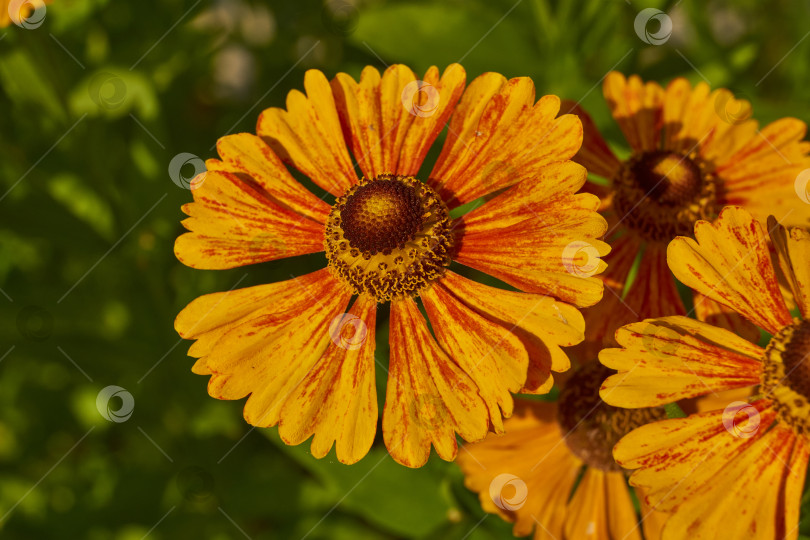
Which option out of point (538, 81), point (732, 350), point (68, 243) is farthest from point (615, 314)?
point (68, 243)

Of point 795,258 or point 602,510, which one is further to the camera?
point 602,510

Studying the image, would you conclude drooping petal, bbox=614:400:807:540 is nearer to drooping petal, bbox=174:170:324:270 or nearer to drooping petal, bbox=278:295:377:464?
drooping petal, bbox=278:295:377:464

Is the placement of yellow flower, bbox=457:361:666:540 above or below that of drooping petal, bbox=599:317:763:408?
below

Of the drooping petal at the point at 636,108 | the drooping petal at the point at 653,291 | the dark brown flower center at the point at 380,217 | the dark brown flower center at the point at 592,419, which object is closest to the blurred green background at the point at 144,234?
the drooping petal at the point at 636,108

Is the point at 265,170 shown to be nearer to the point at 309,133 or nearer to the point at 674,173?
the point at 309,133

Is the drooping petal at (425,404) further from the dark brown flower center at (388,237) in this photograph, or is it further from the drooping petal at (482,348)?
the dark brown flower center at (388,237)

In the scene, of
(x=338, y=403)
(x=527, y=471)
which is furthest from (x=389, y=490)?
(x=338, y=403)

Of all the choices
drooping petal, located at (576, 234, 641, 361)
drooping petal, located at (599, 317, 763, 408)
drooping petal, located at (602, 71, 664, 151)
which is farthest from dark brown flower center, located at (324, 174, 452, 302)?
drooping petal, located at (602, 71, 664, 151)
